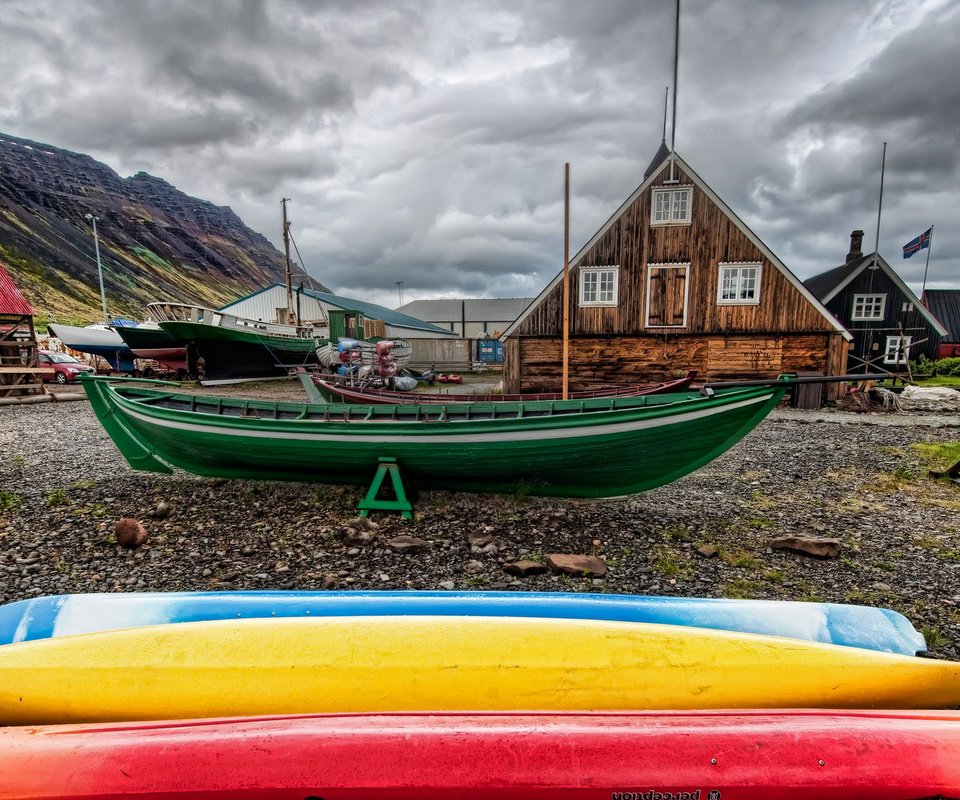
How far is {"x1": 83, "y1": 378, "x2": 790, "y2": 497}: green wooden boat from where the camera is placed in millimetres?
6938

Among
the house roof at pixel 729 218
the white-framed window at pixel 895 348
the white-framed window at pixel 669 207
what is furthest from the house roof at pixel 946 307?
the white-framed window at pixel 669 207

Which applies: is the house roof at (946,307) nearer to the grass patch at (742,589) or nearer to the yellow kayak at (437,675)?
the grass patch at (742,589)

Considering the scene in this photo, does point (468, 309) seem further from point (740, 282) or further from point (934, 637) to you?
point (934, 637)

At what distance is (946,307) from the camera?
1412 inches

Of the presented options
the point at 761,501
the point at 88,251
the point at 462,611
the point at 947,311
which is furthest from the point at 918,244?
the point at 88,251

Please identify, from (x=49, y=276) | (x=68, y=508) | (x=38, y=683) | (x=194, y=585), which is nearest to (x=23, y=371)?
(x=68, y=508)

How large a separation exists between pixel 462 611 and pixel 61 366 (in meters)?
29.6

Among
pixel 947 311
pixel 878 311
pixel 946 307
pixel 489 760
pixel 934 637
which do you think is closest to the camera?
pixel 489 760

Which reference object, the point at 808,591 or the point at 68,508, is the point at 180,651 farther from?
the point at 68,508

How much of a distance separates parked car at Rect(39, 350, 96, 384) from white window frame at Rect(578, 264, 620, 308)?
2352 cm

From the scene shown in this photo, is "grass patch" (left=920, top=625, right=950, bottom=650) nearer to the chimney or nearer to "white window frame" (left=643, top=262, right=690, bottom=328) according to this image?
"white window frame" (left=643, top=262, right=690, bottom=328)

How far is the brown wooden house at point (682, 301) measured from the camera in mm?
16438

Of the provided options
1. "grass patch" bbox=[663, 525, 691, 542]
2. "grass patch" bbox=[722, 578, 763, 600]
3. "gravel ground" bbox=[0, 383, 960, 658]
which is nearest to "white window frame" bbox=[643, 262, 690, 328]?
"gravel ground" bbox=[0, 383, 960, 658]

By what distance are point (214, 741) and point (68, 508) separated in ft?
24.8
